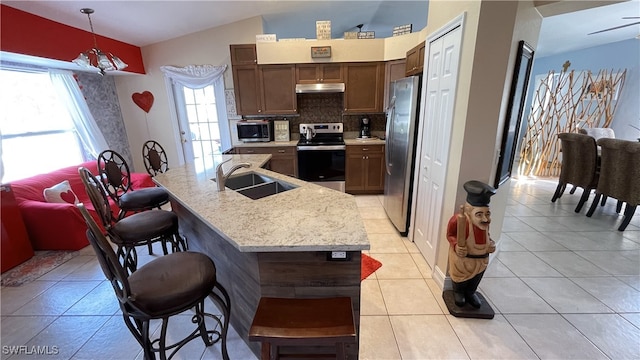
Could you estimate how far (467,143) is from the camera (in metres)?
1.91

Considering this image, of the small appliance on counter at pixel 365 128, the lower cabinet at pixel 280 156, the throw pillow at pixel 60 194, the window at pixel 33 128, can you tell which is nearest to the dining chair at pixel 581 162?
the small appliance on counter at pixel 365 128

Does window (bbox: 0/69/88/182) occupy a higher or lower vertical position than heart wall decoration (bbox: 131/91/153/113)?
lower

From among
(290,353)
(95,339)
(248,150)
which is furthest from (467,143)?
(248,150)

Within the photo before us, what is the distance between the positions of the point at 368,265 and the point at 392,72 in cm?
305

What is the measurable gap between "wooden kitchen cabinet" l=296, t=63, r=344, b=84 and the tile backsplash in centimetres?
37

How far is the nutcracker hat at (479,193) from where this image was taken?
1743 millimetres

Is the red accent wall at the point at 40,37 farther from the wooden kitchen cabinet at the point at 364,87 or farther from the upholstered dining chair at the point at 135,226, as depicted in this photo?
the wooden kitchen cabinet at the point at 364,87

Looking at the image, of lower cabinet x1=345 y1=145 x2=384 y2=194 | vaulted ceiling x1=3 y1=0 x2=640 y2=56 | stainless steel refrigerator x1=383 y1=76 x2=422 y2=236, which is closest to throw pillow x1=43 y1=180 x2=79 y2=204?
vaulted ceiling x1=3 y1=0 x2=640 y2=56

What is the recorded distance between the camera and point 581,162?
3.56 m

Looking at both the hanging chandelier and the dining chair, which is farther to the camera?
the dining chair

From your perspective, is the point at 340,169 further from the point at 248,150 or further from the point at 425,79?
the point at 425,79

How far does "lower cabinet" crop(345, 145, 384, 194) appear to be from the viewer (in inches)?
168

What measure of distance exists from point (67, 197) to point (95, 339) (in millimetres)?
2219

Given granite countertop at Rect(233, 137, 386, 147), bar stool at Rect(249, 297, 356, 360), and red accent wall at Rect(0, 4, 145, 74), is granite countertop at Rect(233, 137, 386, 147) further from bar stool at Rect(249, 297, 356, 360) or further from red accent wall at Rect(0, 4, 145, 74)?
bar stool at Rect(249, 297, 356, 360)
